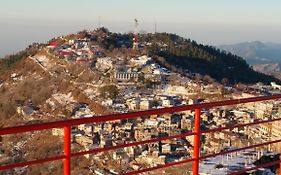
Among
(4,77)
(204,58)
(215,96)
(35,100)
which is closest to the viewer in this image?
(215,96)

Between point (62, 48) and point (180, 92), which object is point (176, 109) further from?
point (62, 48)

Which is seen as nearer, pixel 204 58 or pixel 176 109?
pixel 176 109

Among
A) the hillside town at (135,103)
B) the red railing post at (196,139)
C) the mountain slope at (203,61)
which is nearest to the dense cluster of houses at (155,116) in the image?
the hillside town at (135,103)

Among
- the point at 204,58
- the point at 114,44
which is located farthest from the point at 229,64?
the point at 114,44

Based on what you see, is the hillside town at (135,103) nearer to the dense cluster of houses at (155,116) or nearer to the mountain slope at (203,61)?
the dense cluster of houses at (155,116)

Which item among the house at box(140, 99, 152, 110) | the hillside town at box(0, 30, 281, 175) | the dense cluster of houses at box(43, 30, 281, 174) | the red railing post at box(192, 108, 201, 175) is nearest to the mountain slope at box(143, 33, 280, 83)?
the hillside town at box(0, 30, 281, 175)

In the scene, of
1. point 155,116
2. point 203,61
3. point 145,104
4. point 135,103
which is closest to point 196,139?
point 155,116

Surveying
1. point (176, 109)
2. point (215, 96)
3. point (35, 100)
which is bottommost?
point (35, 100)

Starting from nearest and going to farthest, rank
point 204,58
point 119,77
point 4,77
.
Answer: point 119,77 → point 204,58 → point 4,77

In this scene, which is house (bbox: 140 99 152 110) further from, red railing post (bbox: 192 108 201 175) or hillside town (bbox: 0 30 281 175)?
red railing post (bbox: 192 108 201 175)
